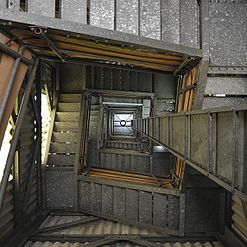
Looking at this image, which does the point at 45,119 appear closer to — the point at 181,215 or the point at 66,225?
the point at 66,225

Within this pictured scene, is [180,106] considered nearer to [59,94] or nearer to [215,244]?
[215,244]

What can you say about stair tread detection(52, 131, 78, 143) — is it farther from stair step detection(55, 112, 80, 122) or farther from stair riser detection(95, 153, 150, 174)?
stair riser detection(95, 153, 150, 174)

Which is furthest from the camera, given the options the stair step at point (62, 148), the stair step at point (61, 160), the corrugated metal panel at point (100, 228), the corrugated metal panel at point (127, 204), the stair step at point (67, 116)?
the stair step at point (67, 116)

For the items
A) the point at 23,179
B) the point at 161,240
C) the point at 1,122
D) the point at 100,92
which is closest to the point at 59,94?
the point at 100,92

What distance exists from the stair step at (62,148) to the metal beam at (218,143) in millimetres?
5203

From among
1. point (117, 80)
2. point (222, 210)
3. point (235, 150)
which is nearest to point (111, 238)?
point (222, 210)

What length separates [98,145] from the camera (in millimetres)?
10008

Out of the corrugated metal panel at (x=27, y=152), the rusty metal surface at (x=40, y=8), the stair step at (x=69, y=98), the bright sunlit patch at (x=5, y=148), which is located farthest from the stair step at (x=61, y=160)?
the rusty metal surface at (x=40, y=8)

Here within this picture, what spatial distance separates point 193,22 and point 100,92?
16.2 ft

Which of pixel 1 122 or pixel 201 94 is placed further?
pixel 201 94

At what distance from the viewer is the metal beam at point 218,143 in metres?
1.61

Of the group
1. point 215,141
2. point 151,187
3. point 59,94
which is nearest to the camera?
point 215,141

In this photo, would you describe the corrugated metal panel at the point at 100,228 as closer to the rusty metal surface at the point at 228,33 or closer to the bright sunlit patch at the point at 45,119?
the bright sunlit patch at the point at 45,119

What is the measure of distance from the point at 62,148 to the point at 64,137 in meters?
0.41
